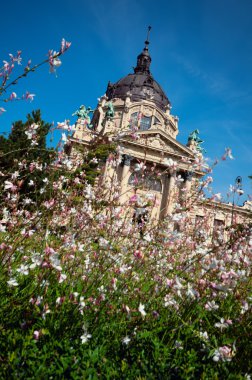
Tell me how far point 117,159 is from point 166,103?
5365 centimetres

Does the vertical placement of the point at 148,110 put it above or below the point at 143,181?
above

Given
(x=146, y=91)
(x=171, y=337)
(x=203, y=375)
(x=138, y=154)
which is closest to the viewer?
(x=203, y=375)

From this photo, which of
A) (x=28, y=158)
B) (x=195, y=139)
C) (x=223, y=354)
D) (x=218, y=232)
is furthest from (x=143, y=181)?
(x=195, y=139)

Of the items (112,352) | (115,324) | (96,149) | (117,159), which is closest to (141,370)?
(112,352)

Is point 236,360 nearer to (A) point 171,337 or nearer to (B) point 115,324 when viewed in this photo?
(A) point 171,337

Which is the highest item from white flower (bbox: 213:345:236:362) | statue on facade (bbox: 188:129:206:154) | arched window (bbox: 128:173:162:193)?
statue on facade (bbox: 188:129:206:154)

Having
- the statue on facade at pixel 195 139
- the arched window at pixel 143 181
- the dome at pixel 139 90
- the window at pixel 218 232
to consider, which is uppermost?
the dome at pixel 139 90

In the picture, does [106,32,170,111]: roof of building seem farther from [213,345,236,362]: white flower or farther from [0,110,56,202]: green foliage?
[213,345,236,362]: white flower

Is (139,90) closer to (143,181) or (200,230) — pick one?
(200,230)

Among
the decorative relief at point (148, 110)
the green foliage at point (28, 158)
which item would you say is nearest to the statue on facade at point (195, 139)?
the decorative relief at point (148, 110)

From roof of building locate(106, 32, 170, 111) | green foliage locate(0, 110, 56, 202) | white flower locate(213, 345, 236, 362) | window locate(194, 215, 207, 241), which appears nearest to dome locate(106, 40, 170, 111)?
roof of building locate(106, 32, 170, 111)

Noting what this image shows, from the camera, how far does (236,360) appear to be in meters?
2.45

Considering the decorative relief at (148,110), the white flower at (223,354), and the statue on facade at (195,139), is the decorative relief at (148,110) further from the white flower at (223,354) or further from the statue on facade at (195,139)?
the white flower at (223,354)

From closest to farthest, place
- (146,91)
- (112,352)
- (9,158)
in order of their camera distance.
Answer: (112,352), (9,158), (146,91)
